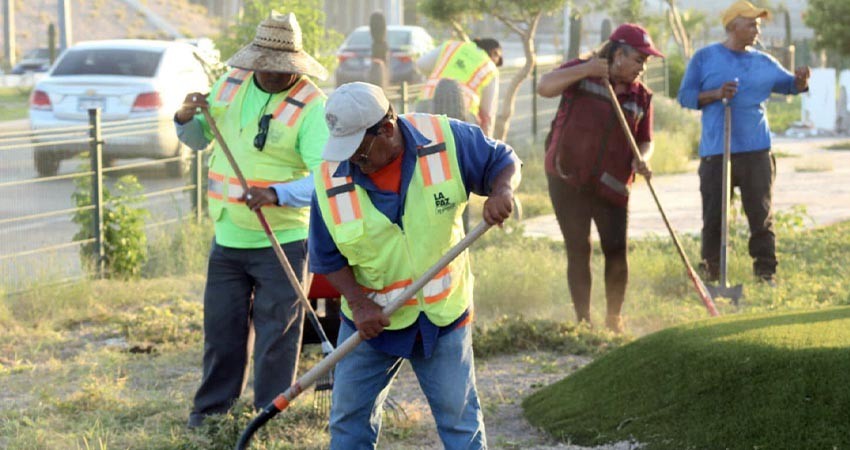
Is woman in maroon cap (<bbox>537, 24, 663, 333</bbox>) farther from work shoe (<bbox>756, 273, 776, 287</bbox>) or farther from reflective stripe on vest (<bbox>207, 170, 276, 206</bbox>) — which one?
reflective stripe on vest (<bbox>207, 170, 276, 206</bbox>)

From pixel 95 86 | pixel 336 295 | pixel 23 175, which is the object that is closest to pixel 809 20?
pixel 95 86

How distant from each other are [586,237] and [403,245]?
365 cm

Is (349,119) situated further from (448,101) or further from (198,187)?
(198,187)

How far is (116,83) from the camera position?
16.5 metres

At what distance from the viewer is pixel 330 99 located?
445cm

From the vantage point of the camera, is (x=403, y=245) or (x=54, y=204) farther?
(x=54, y=204)

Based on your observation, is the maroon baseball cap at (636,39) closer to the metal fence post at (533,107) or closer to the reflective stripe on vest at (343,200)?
the reflective stripe on vest at (343,200)

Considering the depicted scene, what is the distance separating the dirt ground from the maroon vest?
3.12ft

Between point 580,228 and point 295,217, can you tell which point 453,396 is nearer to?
point 295,217

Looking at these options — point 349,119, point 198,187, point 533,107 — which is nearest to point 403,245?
point 349,119

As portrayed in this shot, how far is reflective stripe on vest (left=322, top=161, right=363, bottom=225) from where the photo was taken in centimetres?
454

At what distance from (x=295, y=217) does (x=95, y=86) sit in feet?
36.8

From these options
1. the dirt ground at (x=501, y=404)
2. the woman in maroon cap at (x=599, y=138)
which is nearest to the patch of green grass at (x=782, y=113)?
the woman in maroon cap at (x=599, y=138)

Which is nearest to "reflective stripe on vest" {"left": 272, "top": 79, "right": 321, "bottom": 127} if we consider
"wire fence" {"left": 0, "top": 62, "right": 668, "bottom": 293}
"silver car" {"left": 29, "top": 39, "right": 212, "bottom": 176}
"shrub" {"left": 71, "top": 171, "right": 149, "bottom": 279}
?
"wire fence" {"left": 0, "top": 62, "right": 668, "bottom": 293}
